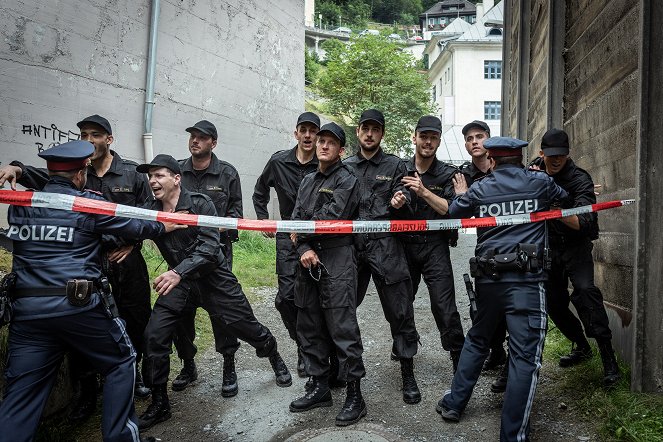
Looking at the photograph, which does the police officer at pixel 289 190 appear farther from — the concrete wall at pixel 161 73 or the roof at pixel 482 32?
the roof at pixel 482 32

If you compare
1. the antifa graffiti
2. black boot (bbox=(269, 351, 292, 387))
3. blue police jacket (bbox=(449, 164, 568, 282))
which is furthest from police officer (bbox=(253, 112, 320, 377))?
the antifa graffiti

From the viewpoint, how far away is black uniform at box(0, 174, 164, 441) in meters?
2.93

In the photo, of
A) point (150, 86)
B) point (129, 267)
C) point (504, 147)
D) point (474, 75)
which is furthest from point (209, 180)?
point (474, 75)

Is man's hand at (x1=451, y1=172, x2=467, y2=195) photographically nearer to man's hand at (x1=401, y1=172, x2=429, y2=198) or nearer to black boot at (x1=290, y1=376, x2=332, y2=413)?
man's hand at (x1=401, y1=172, x2=429, y2=198)

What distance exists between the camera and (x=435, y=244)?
452cm

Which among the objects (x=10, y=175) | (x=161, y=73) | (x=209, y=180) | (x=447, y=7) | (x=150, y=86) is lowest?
(x=10, y=175)

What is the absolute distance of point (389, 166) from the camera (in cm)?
453

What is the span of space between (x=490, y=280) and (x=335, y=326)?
1.19 meters

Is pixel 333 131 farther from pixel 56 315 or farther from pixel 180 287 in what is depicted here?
pixel 56 315

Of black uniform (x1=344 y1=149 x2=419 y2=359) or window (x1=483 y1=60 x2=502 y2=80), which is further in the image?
window (x1=483 y1=60 x2=502 y2=80)

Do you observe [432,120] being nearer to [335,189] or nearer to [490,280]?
[335,189]

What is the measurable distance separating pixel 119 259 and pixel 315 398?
1.84 metres

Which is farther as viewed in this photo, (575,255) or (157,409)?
(575,255)

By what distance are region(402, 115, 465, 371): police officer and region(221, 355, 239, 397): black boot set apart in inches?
68.2
